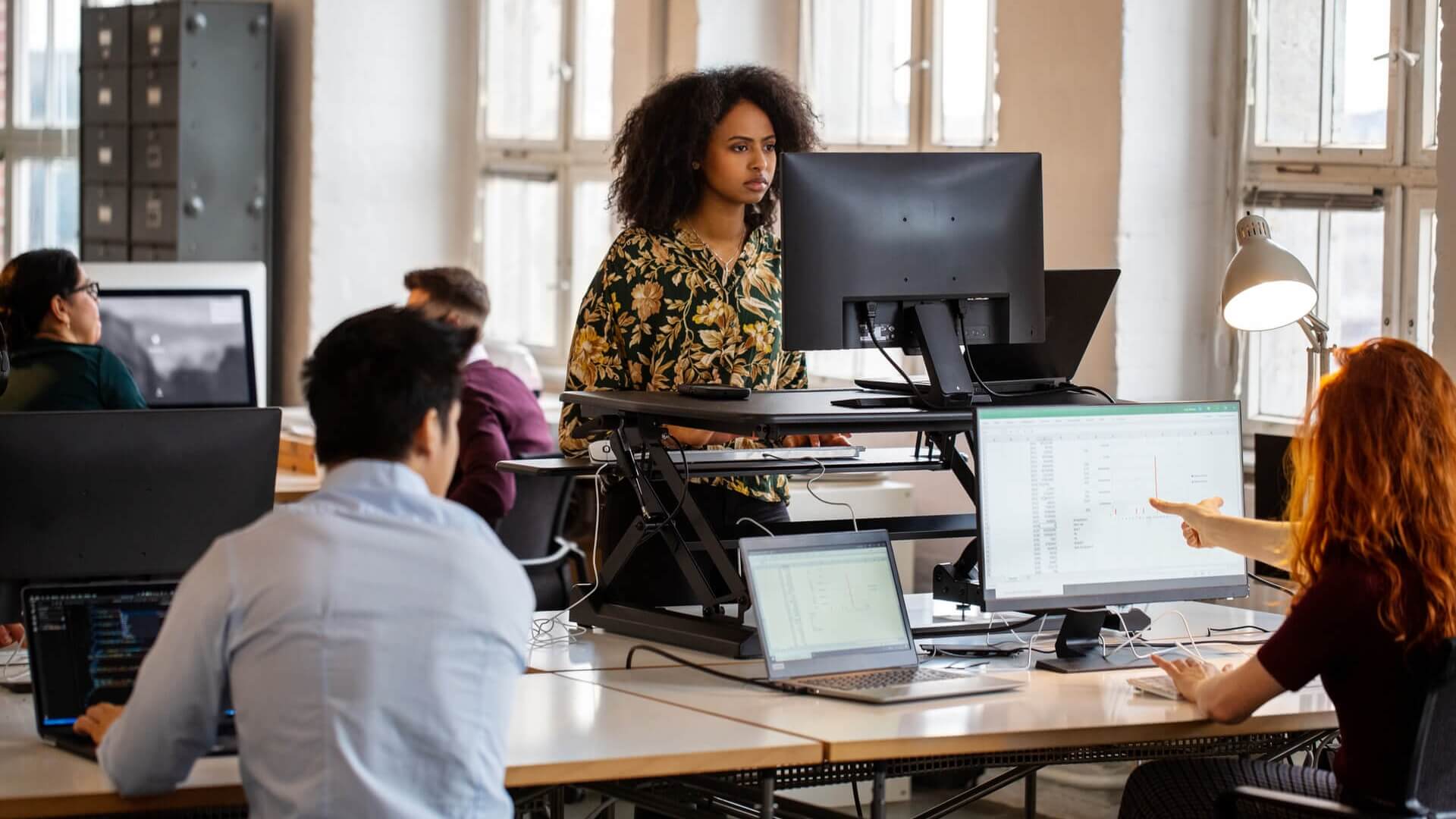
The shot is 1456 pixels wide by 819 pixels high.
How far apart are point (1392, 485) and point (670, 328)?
118 centimetres

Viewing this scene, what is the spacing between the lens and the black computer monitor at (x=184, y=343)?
4.41m

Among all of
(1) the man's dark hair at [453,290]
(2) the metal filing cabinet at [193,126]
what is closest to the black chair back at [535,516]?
(1) the man's dark hair at [453,290]

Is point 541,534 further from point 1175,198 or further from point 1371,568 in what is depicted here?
point 1371,568

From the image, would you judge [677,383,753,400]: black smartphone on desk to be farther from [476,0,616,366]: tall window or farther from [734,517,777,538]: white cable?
[476,0,616,366]: tall window

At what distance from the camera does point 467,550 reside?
69.3 inches

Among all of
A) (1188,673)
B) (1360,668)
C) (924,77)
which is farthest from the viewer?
(924,77)

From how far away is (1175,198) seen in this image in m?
4.20

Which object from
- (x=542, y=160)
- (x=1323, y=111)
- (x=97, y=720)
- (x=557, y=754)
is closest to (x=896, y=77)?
(x=1323, y=111)

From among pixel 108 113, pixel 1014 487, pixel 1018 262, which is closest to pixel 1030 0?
pixel 1018 262

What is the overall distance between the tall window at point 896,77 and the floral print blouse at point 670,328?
2041mm

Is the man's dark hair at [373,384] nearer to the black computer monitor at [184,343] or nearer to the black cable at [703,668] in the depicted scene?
the black cable at [703,668]

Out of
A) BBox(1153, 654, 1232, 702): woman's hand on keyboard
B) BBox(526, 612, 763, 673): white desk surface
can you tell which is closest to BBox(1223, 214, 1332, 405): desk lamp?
BBox(1153, 654, 1232, 702): woman's hand on keyboard

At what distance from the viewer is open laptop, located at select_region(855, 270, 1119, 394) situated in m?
2.87

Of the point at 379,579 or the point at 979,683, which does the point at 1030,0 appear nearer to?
the point at 979,683
